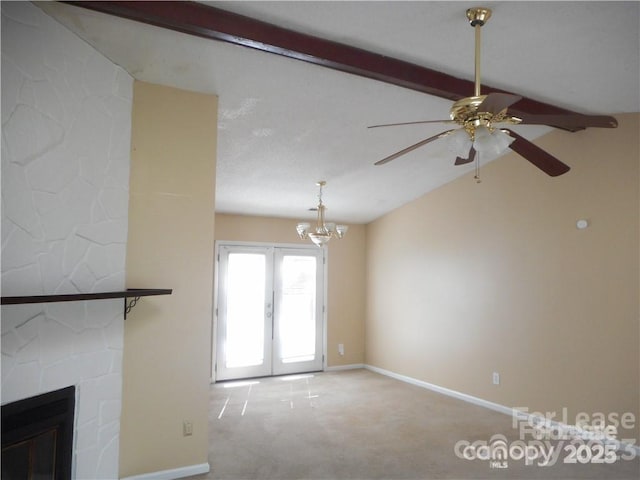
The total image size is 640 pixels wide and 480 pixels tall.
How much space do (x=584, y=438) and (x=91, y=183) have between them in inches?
175

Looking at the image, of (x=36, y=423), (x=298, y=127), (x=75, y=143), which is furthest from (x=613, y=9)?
(x=36, y=423)

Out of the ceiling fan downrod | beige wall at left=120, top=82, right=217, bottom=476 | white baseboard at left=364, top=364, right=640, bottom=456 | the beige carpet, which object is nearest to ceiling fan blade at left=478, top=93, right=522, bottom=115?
the ceiling fan downrod

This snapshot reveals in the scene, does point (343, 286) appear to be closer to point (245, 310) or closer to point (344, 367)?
point (344, 367)

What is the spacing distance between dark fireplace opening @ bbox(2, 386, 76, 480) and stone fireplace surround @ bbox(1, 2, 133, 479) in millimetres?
51

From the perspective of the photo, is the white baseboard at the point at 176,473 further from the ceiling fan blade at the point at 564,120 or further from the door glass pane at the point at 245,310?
the ceiling fan blade at the point at 564,120

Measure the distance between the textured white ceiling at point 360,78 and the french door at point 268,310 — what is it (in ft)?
6.39

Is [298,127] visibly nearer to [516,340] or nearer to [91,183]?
[91,183]

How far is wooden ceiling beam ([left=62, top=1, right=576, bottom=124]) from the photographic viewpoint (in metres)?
2.11

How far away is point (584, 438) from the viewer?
11.9ft

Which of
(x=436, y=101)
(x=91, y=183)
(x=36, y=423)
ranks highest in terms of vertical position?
(x=436, y=101)

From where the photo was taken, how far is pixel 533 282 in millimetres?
4172

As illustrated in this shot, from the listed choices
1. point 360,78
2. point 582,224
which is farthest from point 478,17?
point 582,224

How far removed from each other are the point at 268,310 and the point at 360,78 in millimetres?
4007

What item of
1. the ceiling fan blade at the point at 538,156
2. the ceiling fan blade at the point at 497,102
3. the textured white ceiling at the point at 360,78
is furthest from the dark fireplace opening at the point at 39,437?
the ceiling fan blade at the point at 538,156
